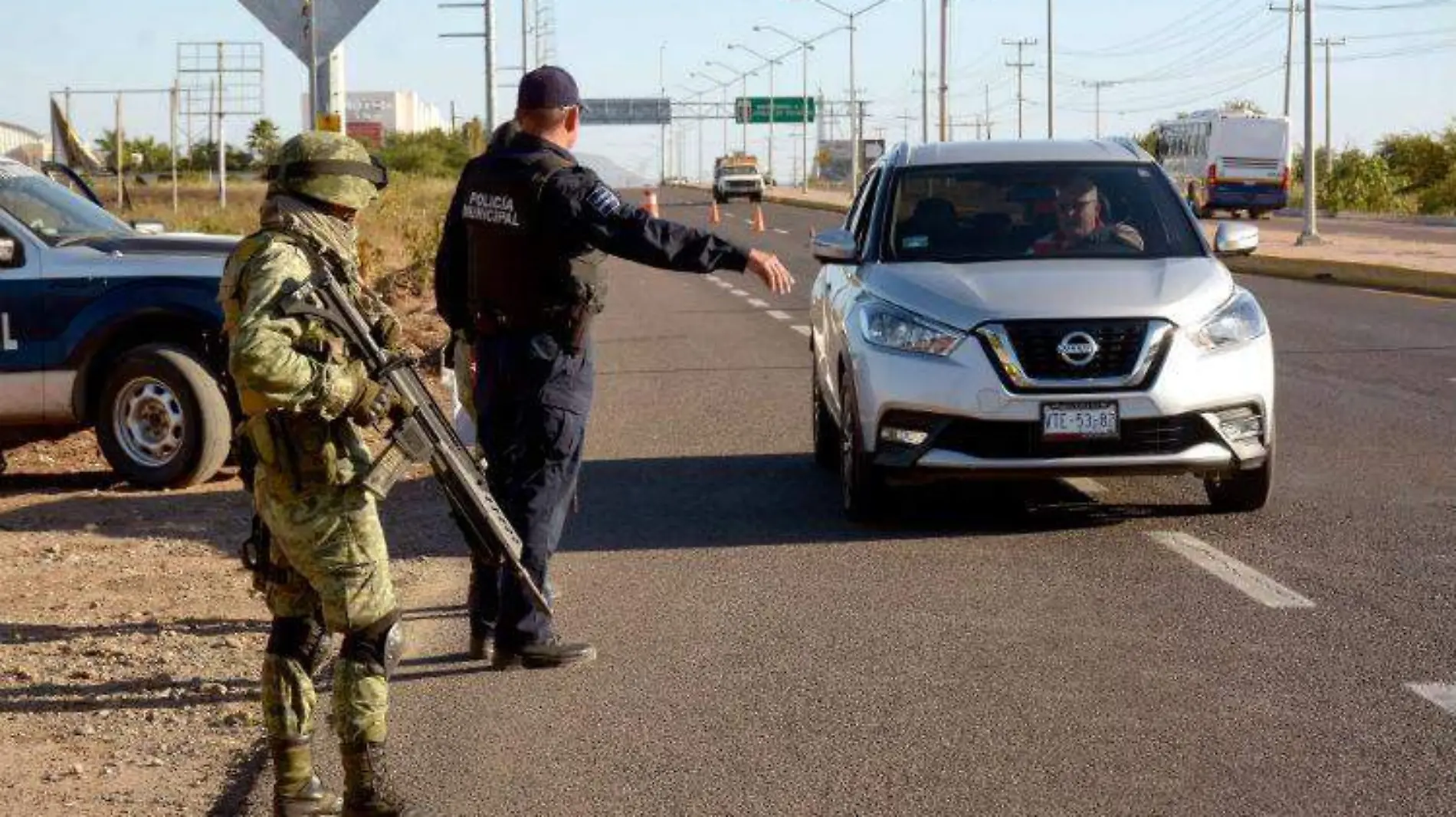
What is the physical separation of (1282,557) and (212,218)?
36996mm

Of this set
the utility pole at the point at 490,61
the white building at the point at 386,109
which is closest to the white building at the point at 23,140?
the utility pole at the point at 490,61

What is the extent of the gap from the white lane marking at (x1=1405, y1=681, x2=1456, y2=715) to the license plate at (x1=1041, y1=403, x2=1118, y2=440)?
9.19ft

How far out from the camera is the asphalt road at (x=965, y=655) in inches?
223

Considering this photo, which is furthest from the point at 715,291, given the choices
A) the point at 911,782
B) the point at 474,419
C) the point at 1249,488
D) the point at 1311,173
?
the point at 911,782

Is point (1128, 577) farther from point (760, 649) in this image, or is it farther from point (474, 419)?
point (474, 419)

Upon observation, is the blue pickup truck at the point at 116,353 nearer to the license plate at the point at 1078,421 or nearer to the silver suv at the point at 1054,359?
the silver suv at the point at 1054,359

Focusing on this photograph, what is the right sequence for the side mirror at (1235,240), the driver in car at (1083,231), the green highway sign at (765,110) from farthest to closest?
1. the green highway sign at (765,110)
2. the driver in car at (1083,231)
3. the side mirror at (1235,240)

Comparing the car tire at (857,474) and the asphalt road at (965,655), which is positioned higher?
the car tire at (857,474)

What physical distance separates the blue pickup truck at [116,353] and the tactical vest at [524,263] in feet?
16.3

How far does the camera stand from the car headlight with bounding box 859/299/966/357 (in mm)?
9469

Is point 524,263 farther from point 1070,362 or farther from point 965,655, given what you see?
point 1070,362

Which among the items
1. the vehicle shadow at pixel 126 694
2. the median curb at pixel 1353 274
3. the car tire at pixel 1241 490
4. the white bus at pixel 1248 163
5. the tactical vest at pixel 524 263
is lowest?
the vehicle shadow at pixel 126 694

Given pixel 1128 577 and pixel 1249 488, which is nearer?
pixel 1128 577

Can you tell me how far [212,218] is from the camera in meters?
43.4
